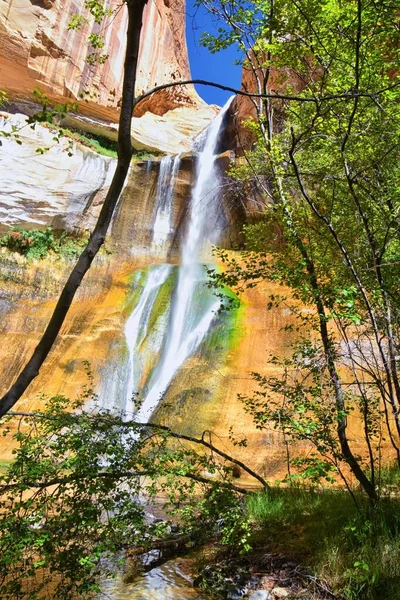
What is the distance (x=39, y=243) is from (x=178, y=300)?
21.9 feet

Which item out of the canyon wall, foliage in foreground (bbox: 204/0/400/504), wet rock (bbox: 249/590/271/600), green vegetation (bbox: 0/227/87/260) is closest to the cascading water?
foliage in foreground (bbox: 204/0/400/504)

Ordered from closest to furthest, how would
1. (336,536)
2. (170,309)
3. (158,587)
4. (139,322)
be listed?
(336,536) < (158,587) < (139,322) < (170,309)

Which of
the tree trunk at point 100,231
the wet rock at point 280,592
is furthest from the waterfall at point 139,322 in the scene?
the tree trunk at point 100,231

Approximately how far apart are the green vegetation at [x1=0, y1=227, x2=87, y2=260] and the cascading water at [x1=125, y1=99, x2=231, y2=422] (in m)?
3.84

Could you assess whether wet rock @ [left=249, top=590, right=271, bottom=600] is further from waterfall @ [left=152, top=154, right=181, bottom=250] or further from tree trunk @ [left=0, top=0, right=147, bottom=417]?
waterfall @ [left=152, top=154, right=181, bottom=250]

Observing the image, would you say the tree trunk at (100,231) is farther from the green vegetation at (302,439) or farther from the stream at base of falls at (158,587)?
the stream at base of falls at (158,587)

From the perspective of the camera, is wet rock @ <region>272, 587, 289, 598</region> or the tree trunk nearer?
the tree trunk

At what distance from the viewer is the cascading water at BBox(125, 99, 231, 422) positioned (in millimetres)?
13633

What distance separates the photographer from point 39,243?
1922 centimetres

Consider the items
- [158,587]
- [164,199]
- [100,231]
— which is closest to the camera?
[100,231]

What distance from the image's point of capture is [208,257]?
21891mm

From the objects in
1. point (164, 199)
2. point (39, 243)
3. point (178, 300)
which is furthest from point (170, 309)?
point (164, 199)

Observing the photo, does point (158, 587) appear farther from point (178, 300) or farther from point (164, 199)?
point (164, 199)

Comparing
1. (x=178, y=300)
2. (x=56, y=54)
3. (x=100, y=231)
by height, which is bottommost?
(x=100, y=231)
